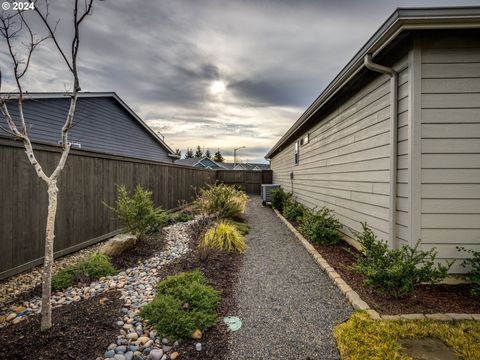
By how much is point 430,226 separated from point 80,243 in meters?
5.41

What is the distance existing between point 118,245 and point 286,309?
2867 millimetres

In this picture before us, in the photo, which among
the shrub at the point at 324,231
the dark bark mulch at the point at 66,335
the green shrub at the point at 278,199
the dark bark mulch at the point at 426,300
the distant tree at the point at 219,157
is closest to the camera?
the dark bark mulch at the point at 66,335

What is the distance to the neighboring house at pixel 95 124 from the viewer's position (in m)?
8.12

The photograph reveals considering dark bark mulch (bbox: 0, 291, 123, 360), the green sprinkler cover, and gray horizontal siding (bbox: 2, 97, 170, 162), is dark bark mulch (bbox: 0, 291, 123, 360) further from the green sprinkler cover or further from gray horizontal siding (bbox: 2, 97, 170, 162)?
gray horizontal siding (bbox: 2, 97, 170, 162)

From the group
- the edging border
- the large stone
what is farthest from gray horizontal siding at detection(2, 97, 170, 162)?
the edging border

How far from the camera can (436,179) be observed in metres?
2.86

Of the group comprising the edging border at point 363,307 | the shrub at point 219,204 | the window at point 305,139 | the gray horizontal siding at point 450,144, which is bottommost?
the edging border at point 363,307

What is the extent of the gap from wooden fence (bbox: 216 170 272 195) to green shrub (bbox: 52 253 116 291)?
587 inches

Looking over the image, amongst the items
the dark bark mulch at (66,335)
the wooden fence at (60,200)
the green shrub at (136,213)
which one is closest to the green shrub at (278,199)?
the wooden fence at (60,200)

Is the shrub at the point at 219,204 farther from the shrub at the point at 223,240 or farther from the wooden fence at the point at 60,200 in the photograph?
the shrub at the point at 223,240

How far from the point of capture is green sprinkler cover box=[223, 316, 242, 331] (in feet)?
7.30

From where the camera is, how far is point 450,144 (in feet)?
9.32

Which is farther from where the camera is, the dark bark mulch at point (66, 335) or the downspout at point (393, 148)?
the downspout at point (393, 148)

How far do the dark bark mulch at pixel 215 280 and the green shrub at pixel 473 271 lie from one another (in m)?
2.53
